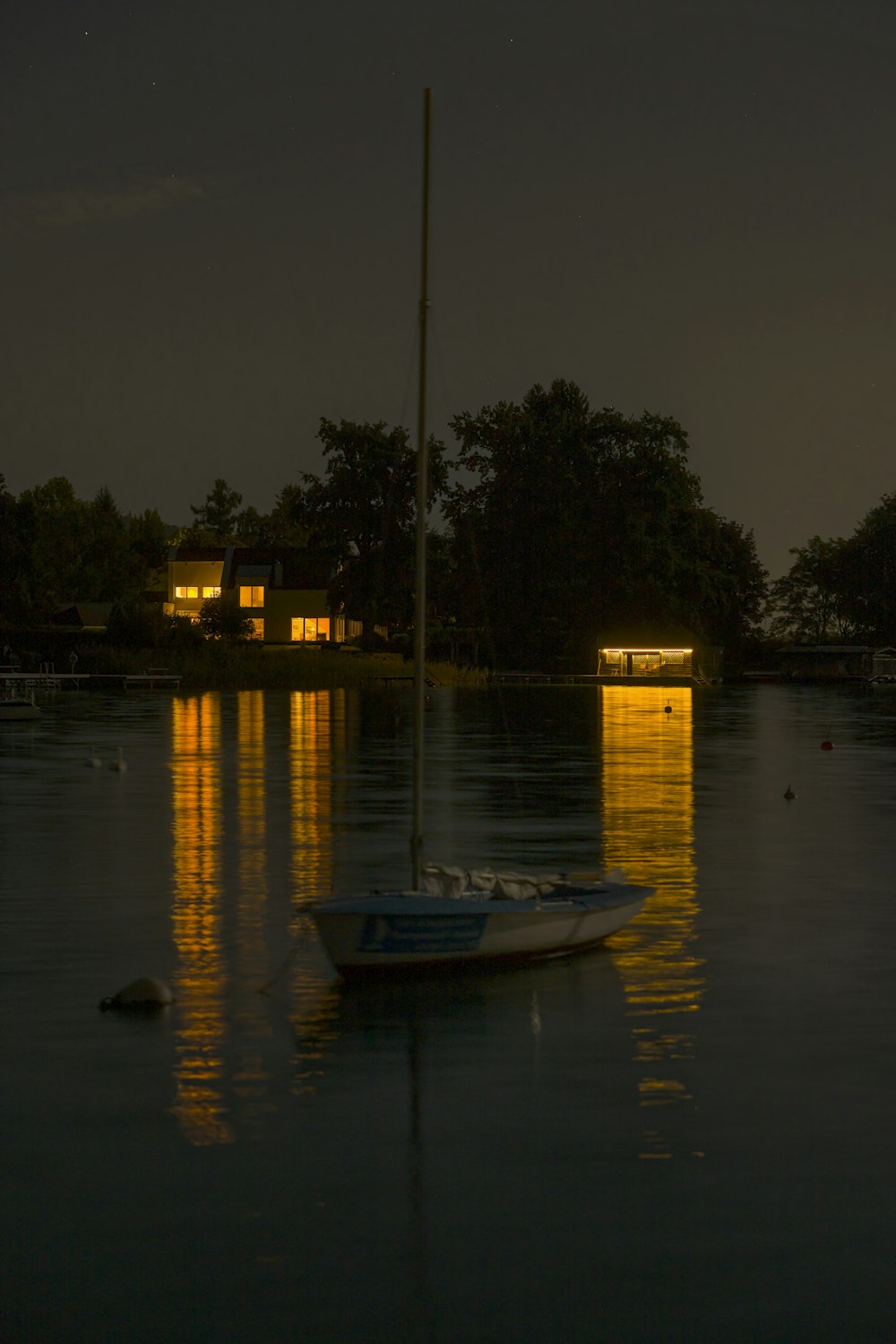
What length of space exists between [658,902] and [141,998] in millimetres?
10907

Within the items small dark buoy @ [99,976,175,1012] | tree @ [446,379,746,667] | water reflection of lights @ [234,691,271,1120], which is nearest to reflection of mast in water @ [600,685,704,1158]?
water reflection of lights @ [234,691,271,1120]

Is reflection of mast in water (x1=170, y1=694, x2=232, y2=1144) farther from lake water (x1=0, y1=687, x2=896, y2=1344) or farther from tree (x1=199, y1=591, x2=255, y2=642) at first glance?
tree (x1=199, y1=591, x2=255, y2=642)

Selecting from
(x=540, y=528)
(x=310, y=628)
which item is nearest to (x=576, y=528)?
(x=540, y=528)

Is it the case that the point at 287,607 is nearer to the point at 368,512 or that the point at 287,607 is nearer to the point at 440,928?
the point at 368,512

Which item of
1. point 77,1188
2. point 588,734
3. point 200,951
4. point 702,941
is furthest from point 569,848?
point 588,734

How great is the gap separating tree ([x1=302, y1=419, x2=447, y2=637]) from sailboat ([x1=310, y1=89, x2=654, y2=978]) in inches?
5976

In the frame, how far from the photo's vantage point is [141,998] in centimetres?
2003

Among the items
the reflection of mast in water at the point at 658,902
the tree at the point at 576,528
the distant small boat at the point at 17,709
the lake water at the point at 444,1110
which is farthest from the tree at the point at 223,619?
the lake water at the point at 444,1110

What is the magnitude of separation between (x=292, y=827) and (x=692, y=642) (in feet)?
463

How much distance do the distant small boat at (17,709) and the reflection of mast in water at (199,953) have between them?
34.7 metres

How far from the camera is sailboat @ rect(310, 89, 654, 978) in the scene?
20312 millimetres

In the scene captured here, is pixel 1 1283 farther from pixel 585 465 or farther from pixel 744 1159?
pixel 585 465

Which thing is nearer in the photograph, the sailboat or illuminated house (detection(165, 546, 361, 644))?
the sailboat

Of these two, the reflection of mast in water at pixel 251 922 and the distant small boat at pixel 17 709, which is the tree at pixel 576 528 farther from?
the reflection of mast in water at pixel 251 922
